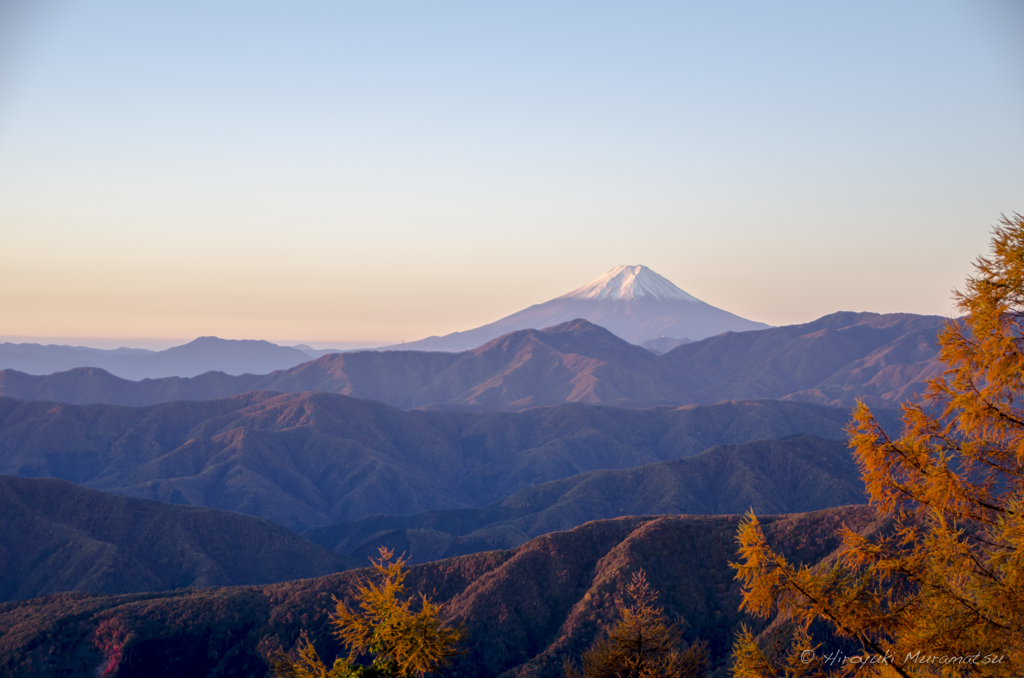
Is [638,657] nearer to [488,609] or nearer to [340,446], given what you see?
[488,609]

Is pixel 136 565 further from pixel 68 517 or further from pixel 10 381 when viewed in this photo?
pixel 10 381

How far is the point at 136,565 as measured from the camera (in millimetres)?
69562

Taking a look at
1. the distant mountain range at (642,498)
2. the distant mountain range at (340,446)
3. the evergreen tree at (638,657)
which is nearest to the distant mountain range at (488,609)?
the evergreen tree at (638,657)

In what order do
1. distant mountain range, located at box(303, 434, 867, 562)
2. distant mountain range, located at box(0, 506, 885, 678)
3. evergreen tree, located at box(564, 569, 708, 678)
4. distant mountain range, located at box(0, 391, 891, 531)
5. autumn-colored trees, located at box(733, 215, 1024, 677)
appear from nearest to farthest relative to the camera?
autumn-colored trees, located at box(733, 215, 1024, 677)
evergreen tree, located at box(564, 569, 708, 678)
distant mountain range, located at box(0, 506, 885, 678)
distant mountain range, located at box(303, 434, 867, 562)
distant mountain range, located at box(0, 391, 891, 531)

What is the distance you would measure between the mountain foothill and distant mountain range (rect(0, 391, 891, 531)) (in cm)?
51

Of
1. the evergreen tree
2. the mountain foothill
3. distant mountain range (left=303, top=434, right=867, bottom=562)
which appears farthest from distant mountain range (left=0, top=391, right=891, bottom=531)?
the evergreen tree

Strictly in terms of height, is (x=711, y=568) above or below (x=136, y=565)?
above

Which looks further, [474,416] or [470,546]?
[474,416]

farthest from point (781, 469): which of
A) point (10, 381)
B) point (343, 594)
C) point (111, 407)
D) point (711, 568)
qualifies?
point (10, 381)

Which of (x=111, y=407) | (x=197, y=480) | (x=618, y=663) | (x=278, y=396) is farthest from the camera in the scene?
(x=278, y=396)

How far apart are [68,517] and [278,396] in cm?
7686

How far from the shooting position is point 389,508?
4518 inches

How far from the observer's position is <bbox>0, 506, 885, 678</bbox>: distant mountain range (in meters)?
37.5

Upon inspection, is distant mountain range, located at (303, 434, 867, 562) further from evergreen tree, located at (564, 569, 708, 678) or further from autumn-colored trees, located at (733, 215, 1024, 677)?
autumn-colored trees, located at (733, 215, 1024, 677)
